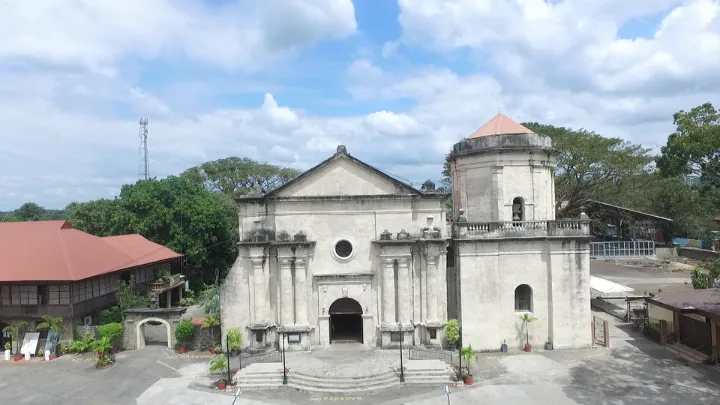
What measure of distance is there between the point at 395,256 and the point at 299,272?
15.3 feet

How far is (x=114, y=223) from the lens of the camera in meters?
38.2

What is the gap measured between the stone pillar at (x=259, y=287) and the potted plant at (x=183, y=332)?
3844mm

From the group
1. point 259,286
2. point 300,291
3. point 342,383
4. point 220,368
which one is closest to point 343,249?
point 300,291

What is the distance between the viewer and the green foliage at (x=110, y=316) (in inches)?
1056

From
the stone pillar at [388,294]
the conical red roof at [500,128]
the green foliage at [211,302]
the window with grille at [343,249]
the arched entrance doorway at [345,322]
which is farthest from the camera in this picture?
the green foliage at [211,302]

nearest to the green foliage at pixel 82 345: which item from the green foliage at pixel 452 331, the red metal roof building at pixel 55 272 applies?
the red metal roof building at pixel 55 272

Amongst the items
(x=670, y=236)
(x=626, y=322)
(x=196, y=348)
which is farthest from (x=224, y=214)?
(x=670, y=236)

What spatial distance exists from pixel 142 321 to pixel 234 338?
19.1ft

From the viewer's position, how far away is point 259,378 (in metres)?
19.7

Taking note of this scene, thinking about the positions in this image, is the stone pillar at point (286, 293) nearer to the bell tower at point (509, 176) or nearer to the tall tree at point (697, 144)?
the bell tower at point (509, 176)

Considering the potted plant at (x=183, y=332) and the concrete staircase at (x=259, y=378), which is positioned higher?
the potted plant at (x=183, y=332)

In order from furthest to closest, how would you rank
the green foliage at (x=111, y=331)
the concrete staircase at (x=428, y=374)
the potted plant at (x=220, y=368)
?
the green foliage at (x=111, y=331)
the concrete staircase at (x=428, y=374)
the potted plant at (x=220, y=368)

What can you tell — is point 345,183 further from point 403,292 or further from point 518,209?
point 518,209

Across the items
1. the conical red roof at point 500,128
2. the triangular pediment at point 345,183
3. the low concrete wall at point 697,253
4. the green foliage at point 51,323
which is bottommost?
the green foliage at point 51,323
